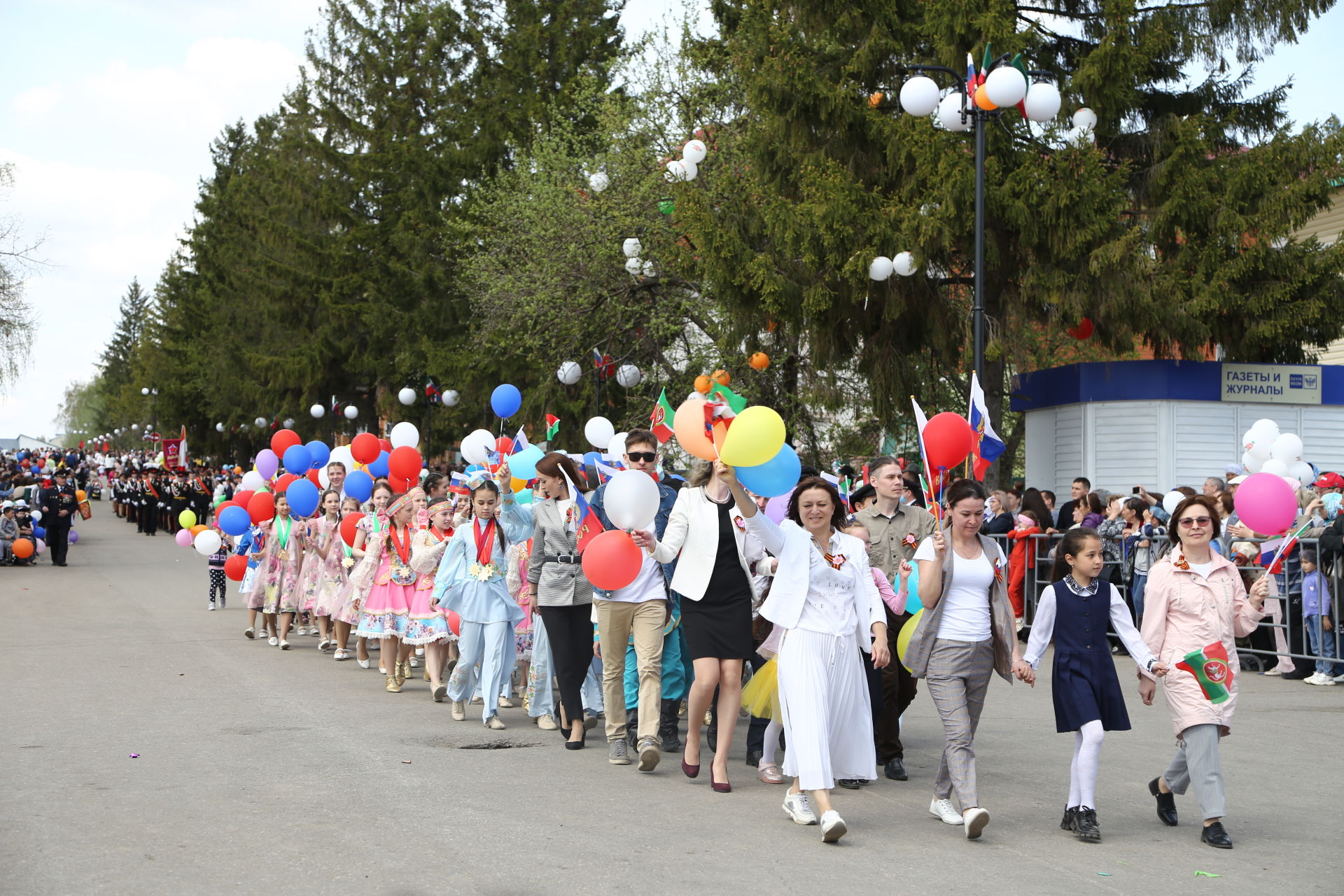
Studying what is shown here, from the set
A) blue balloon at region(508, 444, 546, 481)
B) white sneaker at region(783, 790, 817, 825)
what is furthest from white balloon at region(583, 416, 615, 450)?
white sneaker at region(783, 790, 817, 825)

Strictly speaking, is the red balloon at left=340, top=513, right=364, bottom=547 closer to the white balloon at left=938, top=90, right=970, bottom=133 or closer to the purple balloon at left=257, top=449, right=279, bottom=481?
the purple balloon at left=257, top=449, right=279, bottom=481

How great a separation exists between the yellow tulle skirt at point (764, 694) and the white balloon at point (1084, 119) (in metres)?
14.0

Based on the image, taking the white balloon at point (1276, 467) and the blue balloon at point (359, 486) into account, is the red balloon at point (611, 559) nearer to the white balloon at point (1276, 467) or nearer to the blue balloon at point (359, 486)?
the blue balloon at point (359, 486)

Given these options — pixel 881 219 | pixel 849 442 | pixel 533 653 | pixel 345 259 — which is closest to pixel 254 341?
pixel 345 259

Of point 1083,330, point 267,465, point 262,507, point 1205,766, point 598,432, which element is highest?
point 1083,330

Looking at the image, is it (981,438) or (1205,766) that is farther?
(981,438)

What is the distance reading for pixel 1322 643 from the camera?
12633mm

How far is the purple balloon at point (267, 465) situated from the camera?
55.9ft

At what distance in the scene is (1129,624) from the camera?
697cm

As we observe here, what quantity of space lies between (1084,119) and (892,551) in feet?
42.2

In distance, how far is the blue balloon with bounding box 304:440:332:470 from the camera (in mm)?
16375

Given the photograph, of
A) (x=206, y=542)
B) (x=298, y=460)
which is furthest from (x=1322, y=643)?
(x=206, y=542)

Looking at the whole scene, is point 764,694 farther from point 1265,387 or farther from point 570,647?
point 1265,387

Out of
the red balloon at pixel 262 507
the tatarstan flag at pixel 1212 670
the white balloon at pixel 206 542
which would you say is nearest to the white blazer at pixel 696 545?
the tatarstan flag at pixel 1212 670
